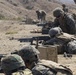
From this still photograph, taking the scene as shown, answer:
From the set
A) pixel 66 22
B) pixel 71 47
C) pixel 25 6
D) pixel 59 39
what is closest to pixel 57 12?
pixel 66 22

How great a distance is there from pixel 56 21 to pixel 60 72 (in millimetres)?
9964

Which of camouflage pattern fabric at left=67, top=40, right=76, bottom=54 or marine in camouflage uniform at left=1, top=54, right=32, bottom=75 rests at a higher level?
marine in camouflage uniform at left=1, top=54, right=32, bottom=75

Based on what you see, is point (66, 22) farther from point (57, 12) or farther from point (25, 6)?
point (25, 6)

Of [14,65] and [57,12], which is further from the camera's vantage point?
[57,12]

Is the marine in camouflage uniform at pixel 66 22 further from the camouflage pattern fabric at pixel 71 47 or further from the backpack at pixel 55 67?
the backpack at pixel 55 67

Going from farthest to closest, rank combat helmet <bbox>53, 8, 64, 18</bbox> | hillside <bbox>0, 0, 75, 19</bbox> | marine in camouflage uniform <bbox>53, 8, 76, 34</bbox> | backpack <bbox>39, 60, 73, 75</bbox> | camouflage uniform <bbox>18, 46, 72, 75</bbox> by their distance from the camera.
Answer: hillside <bbox>0, 0, 75, 19</bbox>, marine in camouflage uniform <bbox>53, 8, 76, 34</bbox>, combat helmet <bbox>53, 8, 64, 18</bbox>, backpack <bbox>39, 60, 73, 75</bbox>, camouflage uniform <bbox>18, 46, 72, 75</bbox>

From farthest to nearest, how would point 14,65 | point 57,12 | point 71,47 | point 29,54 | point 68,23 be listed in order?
1. point 68,23
2. point 57,12
3. point 71,47
4. point 29,54
5. point 14,65

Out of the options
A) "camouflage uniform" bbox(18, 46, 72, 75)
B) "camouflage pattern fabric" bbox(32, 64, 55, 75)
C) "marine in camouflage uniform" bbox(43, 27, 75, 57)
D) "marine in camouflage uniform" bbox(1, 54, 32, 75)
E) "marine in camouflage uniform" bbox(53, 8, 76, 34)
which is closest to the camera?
"marine in camouflage uniform" bbox(1, 54, 32, 75)

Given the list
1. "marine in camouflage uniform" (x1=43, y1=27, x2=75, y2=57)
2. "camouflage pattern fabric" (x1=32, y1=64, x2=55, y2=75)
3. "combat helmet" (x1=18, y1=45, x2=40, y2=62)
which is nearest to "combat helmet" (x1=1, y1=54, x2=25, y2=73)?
"camouflage pattern fabric" (x1=32, y1=64, x2=55, y2=75)

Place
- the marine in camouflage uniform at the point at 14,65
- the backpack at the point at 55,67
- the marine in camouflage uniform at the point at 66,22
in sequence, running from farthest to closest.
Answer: the marine in camouflage uniform at the point at 66,22 → the backpack at the point at 55,67 → the marine in camouflage uniform at the point at 14,65

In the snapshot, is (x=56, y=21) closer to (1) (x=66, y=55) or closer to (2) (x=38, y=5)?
(1) (x=66, y=55)

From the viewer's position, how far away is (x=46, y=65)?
6.20 meters

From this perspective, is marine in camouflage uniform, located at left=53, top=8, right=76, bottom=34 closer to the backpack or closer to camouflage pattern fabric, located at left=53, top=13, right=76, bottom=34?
camouflage pattern fabric, located at left=53, top=13, right=76, bottom=34

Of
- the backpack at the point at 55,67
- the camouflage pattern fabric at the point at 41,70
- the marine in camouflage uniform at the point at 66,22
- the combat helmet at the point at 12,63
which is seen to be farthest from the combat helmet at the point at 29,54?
the marine in camouflage uniform at the point at 66,22
